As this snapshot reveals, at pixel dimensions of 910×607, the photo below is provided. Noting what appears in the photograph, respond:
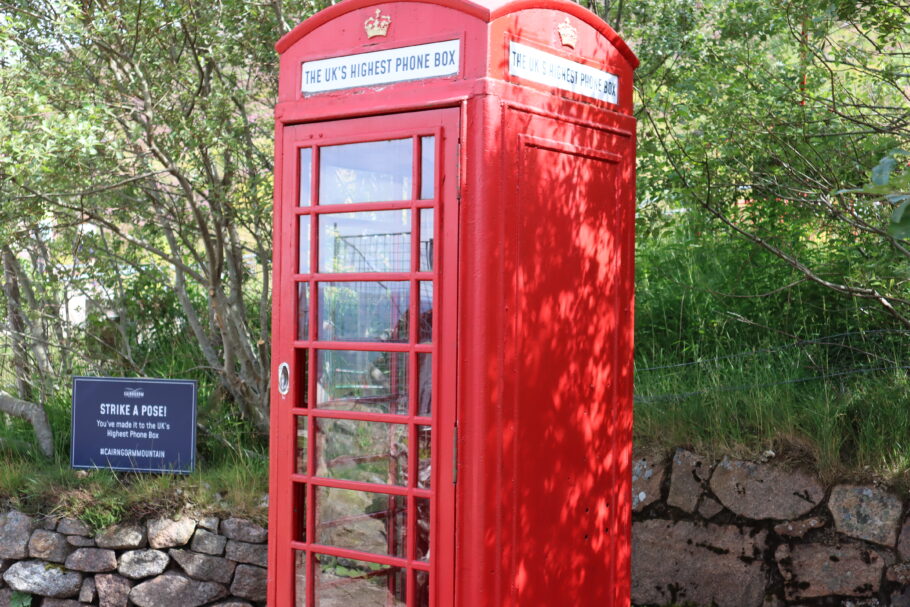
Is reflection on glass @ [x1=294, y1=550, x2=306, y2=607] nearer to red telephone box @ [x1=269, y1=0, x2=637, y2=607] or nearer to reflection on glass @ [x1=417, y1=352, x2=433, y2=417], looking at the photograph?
red telephone box @ [x1=269, y1=0, x2=637, y2=607]

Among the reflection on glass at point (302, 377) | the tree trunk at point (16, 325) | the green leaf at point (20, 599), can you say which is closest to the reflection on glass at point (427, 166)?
the reflection on glass at point (302, 377)

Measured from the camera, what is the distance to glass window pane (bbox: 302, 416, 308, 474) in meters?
3.58

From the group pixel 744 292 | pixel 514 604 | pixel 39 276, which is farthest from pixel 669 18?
pixel 39 276

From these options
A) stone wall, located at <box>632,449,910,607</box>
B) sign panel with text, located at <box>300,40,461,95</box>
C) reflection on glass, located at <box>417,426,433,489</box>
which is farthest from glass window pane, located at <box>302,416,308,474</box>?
stone wall, located at <box>632,449,910,607</box>

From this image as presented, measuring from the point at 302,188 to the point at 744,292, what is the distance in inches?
137

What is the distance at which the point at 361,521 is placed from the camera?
11.7 ft

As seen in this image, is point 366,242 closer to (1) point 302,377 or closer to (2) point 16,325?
(1) point 302,377

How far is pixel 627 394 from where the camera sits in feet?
12.4

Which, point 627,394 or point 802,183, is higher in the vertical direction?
point 802,183

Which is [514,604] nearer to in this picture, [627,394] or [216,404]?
[627,394]

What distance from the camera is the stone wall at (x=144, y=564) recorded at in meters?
5.20

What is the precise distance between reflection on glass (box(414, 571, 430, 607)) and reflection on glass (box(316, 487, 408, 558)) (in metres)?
0.11

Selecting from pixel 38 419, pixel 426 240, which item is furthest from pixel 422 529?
pixel 38 419

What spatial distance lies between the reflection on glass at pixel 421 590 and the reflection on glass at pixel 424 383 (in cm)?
57
